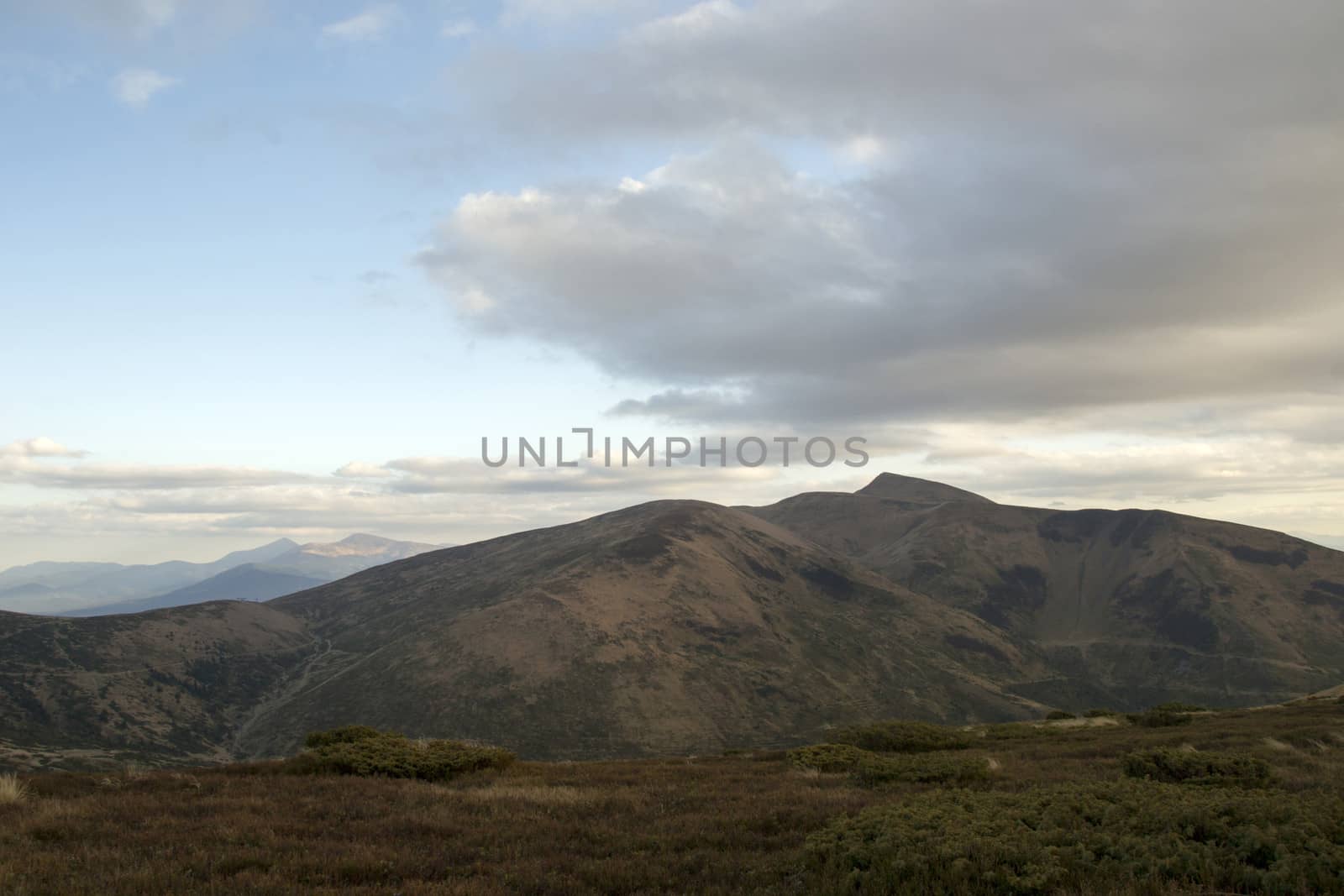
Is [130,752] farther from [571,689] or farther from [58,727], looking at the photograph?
[571,689]

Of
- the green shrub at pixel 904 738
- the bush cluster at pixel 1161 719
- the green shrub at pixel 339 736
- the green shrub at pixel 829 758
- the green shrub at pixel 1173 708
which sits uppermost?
the green shrub at pixel 339 736

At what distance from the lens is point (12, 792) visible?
15648 mm

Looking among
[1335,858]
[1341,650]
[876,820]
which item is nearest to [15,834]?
[876,820]

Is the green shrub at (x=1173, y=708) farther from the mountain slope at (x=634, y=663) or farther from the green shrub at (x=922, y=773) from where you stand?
the mountain slope at (x=634, y=663)

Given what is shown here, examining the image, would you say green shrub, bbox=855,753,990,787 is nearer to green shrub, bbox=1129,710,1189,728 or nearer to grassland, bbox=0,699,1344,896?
grassland, bbox=0,699,1344,896

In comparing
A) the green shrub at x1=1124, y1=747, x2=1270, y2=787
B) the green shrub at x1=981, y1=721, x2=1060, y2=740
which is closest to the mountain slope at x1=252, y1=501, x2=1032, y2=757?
the green shrub at x1=981, y1=721, x2=1060, y2=740

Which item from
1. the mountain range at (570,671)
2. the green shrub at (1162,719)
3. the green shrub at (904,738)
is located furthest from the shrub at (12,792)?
the mountain range at (570,671)

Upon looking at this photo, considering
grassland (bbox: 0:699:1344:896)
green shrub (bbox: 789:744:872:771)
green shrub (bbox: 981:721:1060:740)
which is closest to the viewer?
grassland (bbox: 0:699:1344:896)

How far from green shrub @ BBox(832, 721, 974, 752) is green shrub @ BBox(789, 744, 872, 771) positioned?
6.64 meters

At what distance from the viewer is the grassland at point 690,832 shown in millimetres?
9234

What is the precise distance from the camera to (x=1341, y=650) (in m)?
196

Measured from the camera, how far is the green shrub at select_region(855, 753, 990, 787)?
18.3m

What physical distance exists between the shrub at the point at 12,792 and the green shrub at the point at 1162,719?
142 feet

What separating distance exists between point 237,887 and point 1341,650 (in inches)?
10356
